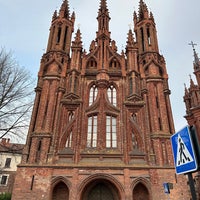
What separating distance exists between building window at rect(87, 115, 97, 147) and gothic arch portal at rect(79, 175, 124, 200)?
2723 mm

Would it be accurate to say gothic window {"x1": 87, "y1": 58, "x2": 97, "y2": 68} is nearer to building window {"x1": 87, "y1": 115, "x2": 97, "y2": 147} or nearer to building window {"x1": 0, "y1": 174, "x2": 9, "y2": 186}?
building window {"x1": 87, "y1": 115, "x2": 97, "y2": 147}

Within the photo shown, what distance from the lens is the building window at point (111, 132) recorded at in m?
16.1

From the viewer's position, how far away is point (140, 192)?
47.9 ft

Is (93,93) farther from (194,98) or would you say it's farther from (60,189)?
(194,98)

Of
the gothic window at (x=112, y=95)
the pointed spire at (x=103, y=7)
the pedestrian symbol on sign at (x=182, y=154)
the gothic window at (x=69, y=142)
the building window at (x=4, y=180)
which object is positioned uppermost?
the pointed spire at (x=103, y=7)

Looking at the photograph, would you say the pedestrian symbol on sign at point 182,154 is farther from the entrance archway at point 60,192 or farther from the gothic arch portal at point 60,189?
the entrance archway at point 60,192

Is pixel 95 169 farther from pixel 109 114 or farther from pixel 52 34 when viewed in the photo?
pixel 52 34

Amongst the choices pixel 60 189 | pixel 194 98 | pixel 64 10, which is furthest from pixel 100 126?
pixel 194 98

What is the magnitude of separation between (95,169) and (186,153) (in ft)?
41.2

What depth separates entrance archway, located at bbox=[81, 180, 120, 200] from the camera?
14.5 m

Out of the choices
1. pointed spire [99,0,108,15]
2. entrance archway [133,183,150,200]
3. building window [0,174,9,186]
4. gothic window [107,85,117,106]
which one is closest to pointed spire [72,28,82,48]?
pointed spire [99,0,108,15]

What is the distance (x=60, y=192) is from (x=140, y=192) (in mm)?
5786

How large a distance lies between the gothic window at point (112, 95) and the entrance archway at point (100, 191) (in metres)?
6.78

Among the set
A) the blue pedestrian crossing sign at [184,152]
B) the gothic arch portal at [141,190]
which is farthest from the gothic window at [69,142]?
the blue pedestrian crossing sign at [184,152]
